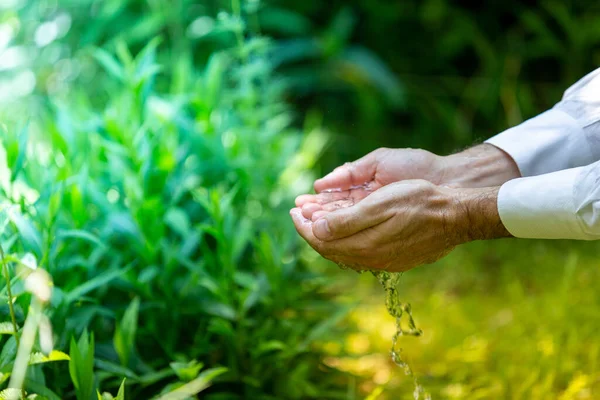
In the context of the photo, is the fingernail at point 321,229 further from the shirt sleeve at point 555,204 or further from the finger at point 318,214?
the shirt sleeve at point 555,204

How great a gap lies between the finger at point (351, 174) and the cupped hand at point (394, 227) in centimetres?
24

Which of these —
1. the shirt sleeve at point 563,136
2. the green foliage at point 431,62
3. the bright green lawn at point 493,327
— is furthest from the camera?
the green foliage at point 431,62

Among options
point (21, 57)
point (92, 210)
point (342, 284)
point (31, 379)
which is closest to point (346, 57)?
point (342, 284)

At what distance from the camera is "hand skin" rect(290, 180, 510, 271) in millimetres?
1172

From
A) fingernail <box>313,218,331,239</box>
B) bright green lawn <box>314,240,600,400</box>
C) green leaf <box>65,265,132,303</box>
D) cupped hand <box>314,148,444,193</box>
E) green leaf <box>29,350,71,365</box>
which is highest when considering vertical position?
cupped hand <box>314,148,444,193</box>

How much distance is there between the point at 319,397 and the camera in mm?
1550

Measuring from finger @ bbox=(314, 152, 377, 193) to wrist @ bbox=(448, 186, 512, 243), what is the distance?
281 millimetres

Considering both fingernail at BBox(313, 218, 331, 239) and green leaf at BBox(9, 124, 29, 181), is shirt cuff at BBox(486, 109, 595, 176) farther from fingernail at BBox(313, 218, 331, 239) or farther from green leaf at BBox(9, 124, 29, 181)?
green leaf at BBox(9, 124, 29, 181)

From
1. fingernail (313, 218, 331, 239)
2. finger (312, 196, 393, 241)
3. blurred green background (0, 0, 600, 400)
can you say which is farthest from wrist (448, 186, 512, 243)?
blurred green background (0, 0, 600, 400)

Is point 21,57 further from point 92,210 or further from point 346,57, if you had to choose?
point 346,57

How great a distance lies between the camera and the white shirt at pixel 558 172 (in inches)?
43.3

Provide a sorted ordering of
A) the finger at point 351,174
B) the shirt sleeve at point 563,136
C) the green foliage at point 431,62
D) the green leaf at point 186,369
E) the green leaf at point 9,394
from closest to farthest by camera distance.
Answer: the green leaf at point 9,394
the green leaf at point 186,369
the shirt sleeve at point 563,136
the finger at point 351,174
the green foliage at point 431,62

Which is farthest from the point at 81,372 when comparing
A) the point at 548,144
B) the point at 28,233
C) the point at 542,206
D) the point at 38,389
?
the point at 548,144

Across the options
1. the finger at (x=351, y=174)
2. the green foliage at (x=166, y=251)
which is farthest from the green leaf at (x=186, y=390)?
the finger at (x=351, y=174)
